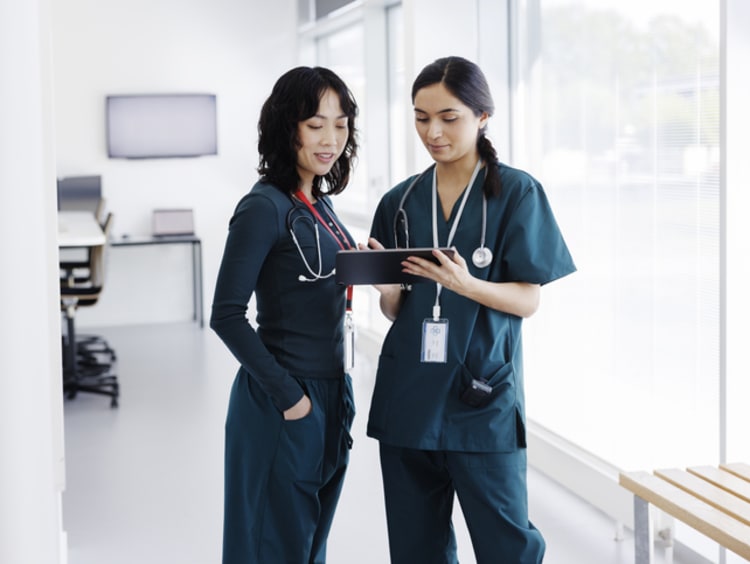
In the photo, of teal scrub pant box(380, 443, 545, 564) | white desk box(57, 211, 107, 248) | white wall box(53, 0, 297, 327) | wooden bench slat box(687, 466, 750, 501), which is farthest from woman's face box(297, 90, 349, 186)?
white wall box(53, 0, 297, 327)

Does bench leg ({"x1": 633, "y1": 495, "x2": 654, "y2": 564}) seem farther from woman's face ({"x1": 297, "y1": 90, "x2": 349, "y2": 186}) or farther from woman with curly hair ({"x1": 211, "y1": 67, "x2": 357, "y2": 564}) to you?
woman's face ({"x1": 297, "y1": 90, "x2": 349, "y2": 186})

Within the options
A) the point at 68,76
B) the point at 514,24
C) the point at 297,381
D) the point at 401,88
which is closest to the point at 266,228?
the point at 297,381

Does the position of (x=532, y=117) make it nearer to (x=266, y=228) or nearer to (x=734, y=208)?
(x=734, y=208)

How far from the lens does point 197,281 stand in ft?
25.3

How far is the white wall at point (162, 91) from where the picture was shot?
295 inches

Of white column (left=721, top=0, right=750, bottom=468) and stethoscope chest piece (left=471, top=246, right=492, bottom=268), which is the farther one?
white column (left=721, top=0, right=750, bottom=468)

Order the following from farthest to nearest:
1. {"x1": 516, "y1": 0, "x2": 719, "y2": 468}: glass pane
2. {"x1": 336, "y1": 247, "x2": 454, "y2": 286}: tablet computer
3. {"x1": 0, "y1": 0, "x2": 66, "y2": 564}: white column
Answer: {"x1": 516, "y1": 0, "x2": 719, "y2": 468}: glass pane → {"x1": 336, "y1": 247, "x2": 454, "y2": 286}: tablet computer → {"x1": 0, "y1": 0, "x2": 66, "y2": 564}: white column

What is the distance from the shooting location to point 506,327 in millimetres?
1971

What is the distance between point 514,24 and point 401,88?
1970 millimetres

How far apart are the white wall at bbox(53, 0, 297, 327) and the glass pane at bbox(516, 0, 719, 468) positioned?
441 cm

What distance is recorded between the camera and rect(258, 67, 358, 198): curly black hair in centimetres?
187

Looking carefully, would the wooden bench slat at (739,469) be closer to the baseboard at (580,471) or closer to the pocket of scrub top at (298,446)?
the baseboard at (580,471)

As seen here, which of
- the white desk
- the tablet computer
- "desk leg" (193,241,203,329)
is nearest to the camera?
the tablet computer

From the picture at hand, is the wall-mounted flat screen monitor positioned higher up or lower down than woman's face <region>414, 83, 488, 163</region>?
higher up
